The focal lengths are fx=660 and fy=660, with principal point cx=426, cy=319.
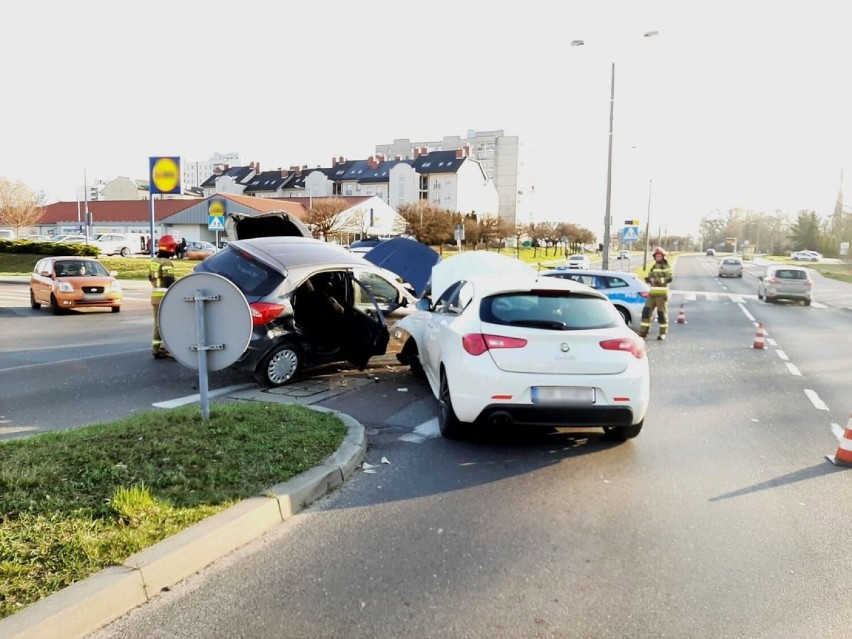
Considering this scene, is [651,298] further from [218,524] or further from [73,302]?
[73,302]

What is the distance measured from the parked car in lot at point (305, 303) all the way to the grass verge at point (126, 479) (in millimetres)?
1875

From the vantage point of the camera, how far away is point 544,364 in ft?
18.6

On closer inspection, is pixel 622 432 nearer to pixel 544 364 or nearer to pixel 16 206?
pixel 544 364

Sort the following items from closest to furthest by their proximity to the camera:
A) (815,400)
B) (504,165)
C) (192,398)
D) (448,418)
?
(448,418) → (192,398) → (815,400) → (504,165)

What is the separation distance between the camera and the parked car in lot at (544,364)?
5.64 m

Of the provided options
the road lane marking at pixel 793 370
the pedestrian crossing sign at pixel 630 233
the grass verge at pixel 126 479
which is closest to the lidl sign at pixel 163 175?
the pedestrian crossing sign at pixel 630 233

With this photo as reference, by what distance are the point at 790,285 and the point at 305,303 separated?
934 inches

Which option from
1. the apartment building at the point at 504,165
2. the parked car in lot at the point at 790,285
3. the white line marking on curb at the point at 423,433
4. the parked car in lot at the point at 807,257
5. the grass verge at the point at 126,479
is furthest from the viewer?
the apartment building at the point at 504,165

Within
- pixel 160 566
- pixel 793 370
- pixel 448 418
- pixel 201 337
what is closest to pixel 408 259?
pixel 793 370

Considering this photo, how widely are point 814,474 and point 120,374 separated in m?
8.34

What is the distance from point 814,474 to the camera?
5.56m

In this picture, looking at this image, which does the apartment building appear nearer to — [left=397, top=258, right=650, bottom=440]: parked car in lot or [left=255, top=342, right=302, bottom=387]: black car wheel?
[left=255, top=342, right=302, bottom=387]: black car wheel

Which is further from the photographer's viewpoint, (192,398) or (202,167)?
(202,167)

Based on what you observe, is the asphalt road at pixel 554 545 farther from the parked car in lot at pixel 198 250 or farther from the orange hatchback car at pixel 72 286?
the parked car in lot at pixel 198 250
